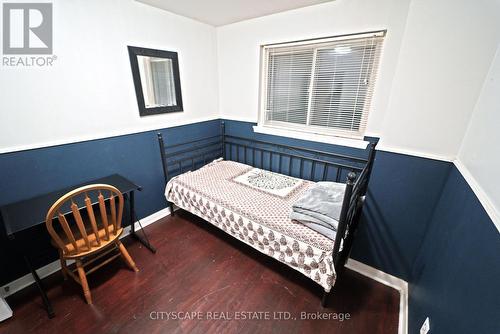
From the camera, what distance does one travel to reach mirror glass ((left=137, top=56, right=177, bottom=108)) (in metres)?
1.91

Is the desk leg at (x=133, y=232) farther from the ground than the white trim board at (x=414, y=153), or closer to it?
closer to it

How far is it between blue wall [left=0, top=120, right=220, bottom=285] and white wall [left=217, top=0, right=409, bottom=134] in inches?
28.1

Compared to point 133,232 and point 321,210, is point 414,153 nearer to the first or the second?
point 321,210

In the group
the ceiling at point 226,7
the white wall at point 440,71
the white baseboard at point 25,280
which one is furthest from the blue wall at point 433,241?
the white baseboard at point 25,280

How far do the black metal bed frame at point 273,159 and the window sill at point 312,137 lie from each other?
10 cm

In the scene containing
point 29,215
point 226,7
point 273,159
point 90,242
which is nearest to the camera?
point 29,215

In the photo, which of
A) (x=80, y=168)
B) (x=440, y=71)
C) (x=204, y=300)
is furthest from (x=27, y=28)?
(x=440, y=71)

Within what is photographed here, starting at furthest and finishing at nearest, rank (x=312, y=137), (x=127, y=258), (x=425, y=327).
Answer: (x=312, y=137)
(x=127, y=258)
(x=425, y=327)

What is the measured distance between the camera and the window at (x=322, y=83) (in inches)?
68.8

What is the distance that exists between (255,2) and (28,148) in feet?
6.65

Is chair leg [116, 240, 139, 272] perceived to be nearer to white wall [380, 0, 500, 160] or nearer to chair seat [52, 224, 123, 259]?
chair seat [52, 224, 123, 259]

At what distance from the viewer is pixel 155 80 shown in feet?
6.60

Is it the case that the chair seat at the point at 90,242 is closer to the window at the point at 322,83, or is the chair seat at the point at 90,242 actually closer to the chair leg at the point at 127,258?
the chair leg at the point at 127,258

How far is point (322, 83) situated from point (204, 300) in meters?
2.07
